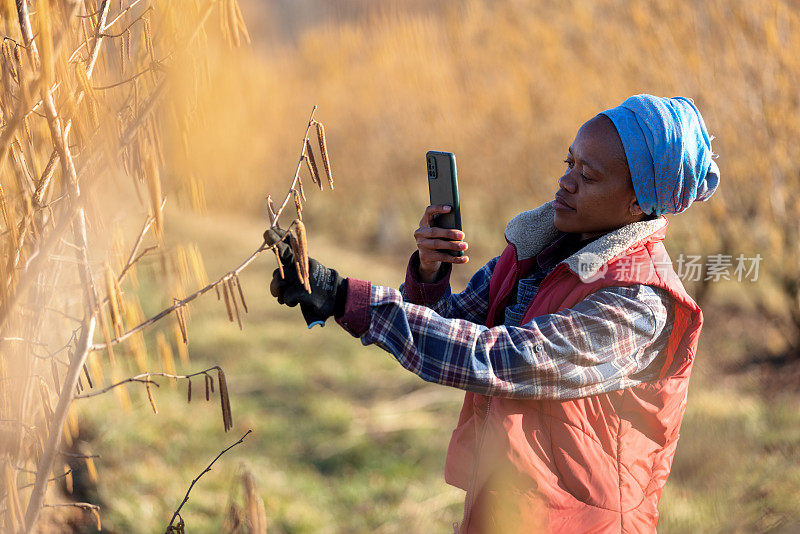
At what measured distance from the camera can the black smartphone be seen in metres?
1.62

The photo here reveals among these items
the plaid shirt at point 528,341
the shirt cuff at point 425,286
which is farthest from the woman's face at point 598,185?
the shirt cuff at point 425,286

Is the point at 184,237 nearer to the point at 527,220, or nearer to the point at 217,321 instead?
the point at 217,321

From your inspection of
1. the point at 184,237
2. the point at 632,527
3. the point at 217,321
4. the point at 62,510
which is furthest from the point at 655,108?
the point at 184,237

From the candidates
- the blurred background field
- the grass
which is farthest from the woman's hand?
the grass

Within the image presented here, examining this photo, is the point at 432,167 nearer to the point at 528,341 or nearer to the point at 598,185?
the point at 598,185

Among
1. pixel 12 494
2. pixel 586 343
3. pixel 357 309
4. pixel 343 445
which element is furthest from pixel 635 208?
pixel 343 445

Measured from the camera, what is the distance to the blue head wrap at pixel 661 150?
1.49 meters

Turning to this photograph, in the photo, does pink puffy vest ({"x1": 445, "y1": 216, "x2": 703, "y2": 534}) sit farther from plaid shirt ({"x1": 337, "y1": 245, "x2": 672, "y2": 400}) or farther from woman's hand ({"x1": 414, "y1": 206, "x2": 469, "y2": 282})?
woman's hand ({"x1": 414, "y1": 206, "x2": 469, "y2": 282})

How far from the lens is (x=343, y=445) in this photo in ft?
14.9

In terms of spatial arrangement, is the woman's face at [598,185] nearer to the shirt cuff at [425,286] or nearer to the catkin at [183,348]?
the shirt cuff at [425,286]

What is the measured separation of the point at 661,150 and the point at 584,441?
59 cm

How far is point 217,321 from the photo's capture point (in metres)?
6.35

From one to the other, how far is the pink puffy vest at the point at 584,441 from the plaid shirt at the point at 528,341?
5 cm

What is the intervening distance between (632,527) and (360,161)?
10.1 m
